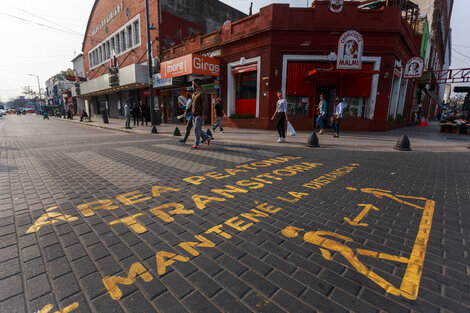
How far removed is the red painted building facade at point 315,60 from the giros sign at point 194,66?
6.07ft

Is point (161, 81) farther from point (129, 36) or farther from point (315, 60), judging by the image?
point (315, 60)

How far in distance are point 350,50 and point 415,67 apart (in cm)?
670

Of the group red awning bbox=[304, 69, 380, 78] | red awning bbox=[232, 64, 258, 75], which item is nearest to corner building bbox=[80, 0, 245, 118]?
red awning bbox=[232, 64, 258, 75]

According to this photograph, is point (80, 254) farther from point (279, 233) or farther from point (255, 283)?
point (279, 233)

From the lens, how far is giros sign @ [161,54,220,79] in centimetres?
1480

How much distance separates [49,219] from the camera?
9.03ft

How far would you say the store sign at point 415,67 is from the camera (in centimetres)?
1476

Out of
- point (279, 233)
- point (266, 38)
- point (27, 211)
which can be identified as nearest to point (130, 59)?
point (266, 38)

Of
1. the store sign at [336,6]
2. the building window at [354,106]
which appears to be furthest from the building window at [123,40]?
the building window at [354,106]

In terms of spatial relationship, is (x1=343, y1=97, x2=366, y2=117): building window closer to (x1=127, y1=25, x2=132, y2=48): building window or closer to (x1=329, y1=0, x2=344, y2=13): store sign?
(x1=329, y1=0, x2=344, y2=13): store sign

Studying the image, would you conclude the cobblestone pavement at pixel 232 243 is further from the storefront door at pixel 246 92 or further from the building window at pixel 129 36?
the building window at pixel 129 36

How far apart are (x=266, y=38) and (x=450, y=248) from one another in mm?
13854

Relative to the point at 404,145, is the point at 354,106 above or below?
above

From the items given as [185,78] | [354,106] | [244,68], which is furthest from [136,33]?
[354,106]
